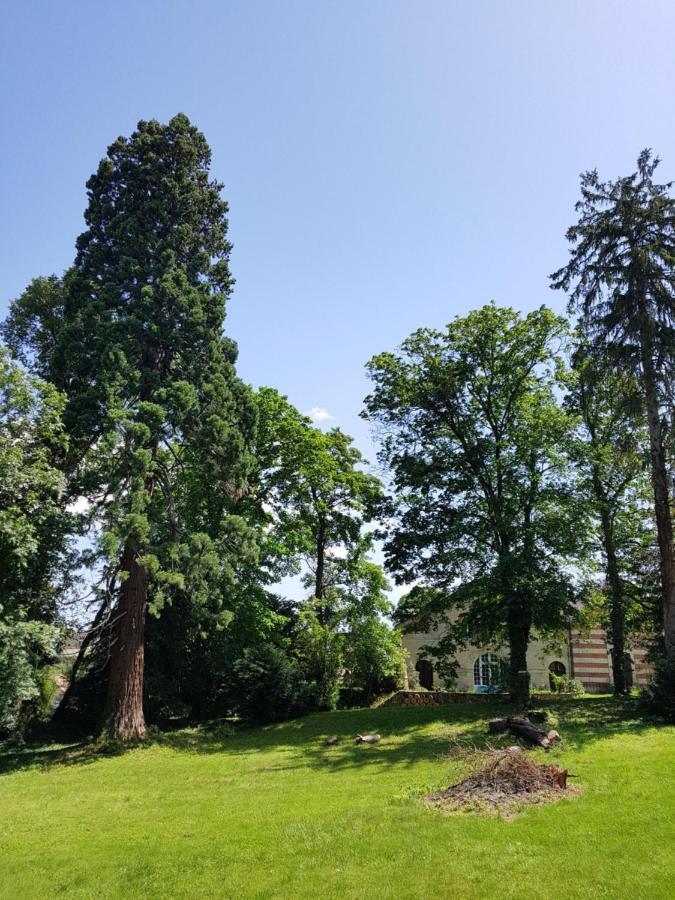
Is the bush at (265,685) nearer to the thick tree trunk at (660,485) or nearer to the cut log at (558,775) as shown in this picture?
the thick tree trunk at (660,485)

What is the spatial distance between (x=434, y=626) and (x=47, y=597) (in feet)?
48.9

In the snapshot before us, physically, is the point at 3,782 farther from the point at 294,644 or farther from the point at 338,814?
the point at 294,644

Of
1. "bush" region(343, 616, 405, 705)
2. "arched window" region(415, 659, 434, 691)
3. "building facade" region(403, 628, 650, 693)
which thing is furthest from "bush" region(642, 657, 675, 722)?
"arched window" region(415, 659, 434, 691)

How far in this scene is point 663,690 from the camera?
1847cm

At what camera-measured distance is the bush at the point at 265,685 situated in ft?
79.1

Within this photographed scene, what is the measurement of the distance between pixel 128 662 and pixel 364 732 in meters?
8.34

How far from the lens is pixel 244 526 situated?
21938mm

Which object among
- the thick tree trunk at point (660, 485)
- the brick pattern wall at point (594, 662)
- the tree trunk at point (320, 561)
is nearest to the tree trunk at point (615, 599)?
the thick tree trunk at point (660, 485)

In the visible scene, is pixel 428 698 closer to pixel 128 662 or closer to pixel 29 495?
pixel 128 662

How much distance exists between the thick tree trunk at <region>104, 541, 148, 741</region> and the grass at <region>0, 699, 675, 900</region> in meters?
2.63

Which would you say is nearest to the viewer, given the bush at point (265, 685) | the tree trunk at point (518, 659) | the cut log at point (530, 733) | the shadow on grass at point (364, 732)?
the cut log at point (530, 733)

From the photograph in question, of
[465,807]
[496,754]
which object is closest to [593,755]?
[496,754]

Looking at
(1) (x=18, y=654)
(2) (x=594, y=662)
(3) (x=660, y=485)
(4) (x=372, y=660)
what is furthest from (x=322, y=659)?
(2) (x=594, y=662)

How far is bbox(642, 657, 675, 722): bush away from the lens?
18.0 metres
